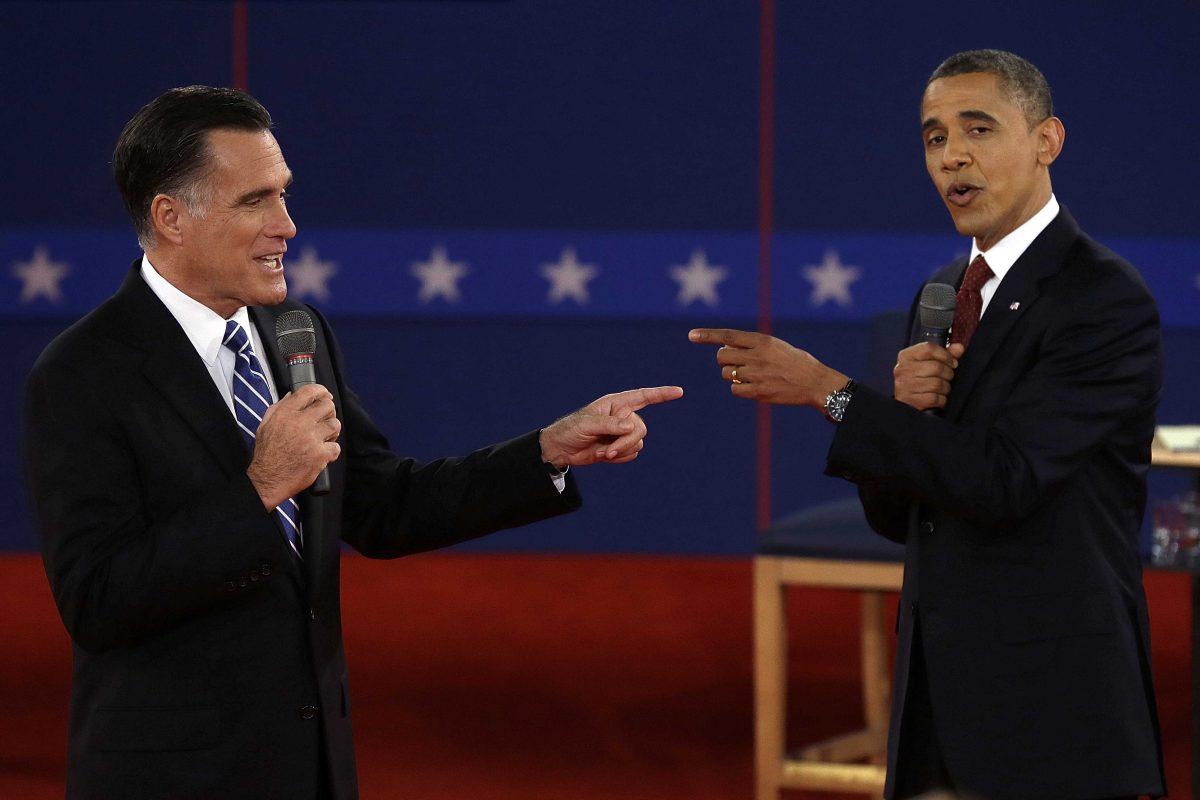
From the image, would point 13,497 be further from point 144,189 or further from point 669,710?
point 144,189

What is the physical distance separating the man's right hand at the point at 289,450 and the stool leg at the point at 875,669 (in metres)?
2.26

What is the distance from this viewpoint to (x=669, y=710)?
4.20m

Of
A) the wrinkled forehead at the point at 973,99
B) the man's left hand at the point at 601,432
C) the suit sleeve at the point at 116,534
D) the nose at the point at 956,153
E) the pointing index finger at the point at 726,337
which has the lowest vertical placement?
the suit sleeve at the point at 116,534

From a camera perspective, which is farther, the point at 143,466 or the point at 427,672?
the point at 427,672

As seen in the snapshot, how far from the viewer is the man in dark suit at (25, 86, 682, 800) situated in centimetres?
174

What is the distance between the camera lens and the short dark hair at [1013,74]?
2.19m

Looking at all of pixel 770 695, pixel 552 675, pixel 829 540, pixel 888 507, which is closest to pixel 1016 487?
pixel 888 507

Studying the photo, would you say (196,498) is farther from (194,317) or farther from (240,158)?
(240,158)

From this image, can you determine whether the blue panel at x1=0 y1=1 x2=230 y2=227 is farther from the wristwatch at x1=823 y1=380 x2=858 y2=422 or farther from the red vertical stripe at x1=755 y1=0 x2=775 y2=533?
the wristwatch at x1=823 y1=380 x2=858 y2=422

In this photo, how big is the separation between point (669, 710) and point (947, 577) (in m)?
2.20

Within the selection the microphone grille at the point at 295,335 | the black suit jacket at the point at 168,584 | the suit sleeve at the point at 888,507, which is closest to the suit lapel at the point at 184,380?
the black suit jacket at the point at 168,584

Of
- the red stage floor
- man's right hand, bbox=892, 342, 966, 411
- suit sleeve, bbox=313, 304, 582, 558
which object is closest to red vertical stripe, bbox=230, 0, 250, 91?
the red stage floor

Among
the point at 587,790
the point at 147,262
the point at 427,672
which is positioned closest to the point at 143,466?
the point at 147,262

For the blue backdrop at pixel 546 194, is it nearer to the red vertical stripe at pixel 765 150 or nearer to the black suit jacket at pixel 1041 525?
the red vertical stripe at pixel 765 150
